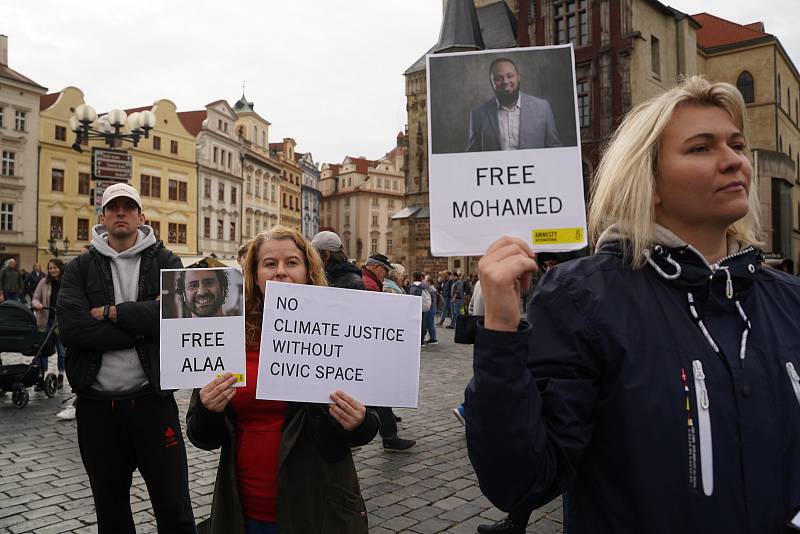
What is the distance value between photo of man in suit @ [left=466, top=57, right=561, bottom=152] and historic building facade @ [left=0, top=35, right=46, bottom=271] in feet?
141

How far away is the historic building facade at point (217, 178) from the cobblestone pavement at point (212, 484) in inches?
1788

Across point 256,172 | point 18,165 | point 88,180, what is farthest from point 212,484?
point 256,172

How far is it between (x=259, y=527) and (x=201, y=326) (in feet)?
2.59

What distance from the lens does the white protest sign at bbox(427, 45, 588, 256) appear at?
1.63m

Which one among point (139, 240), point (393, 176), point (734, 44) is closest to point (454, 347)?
point (139, 240)

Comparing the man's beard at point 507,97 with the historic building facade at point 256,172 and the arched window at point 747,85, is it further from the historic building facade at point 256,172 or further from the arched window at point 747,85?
the historic building facade at point 256,172

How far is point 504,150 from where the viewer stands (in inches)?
65.6

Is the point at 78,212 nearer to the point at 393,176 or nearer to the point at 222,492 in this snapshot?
the point at 222,492

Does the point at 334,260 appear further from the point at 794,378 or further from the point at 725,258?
the point at 794,378

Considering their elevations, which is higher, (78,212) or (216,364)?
(78,212)

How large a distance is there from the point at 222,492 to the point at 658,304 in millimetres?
1715

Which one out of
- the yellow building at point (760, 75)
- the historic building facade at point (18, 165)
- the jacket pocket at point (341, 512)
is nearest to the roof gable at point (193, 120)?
the historic building facade at point (18, 165)

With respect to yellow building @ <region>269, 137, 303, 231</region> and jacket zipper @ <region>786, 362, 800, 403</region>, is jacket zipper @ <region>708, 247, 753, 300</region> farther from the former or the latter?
yellow building @ <region>269, 137, 303, 231</region>

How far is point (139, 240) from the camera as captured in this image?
11.0 feet
